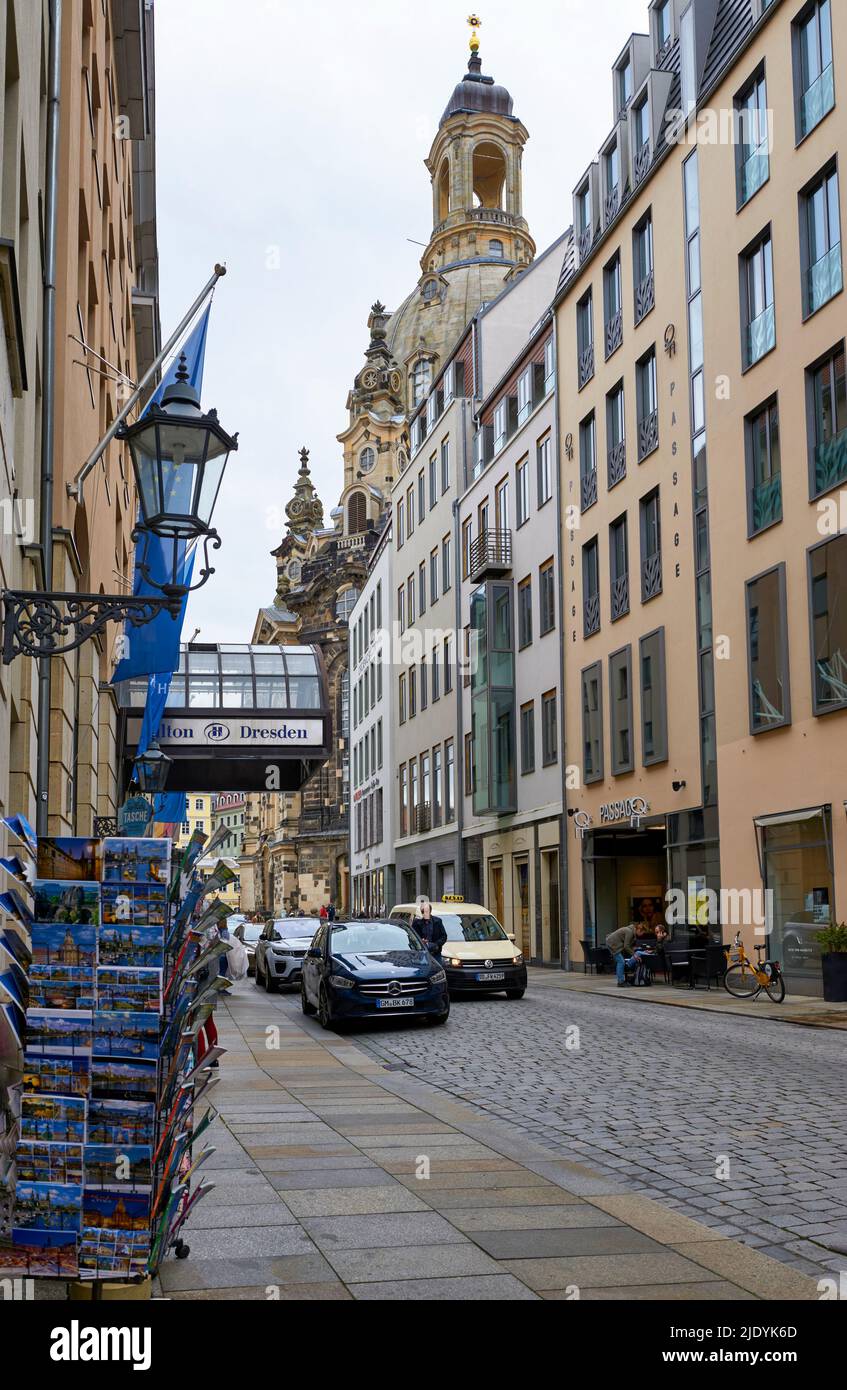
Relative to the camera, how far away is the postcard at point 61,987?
17.2 feet

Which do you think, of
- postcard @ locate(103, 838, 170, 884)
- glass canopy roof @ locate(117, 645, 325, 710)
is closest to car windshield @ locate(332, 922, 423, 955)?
glass canopy roof @ locate(117, 645, 325, 710)

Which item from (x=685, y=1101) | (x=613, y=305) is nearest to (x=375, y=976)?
(x=685, y=1101)

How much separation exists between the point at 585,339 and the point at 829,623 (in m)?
16.7

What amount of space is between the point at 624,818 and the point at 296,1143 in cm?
2357

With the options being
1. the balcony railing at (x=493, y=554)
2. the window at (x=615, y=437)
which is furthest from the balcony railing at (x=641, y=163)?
the balcony railing at (x=493, y=554)

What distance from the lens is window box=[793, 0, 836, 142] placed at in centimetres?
2381

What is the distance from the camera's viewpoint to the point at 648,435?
3219cm

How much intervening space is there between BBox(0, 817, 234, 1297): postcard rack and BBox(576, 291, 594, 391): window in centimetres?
3278

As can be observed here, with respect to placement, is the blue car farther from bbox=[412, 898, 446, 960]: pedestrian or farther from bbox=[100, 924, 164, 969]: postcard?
bbox=[100, 924, 164, 969]: postcard

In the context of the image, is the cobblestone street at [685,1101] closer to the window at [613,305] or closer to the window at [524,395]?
the window at [613,305]

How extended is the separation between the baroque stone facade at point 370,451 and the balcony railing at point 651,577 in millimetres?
70849

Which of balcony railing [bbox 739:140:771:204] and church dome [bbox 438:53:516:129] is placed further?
church dome [bbox 438:53:516:129]

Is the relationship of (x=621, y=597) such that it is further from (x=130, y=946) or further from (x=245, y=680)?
(x=130, y=946)

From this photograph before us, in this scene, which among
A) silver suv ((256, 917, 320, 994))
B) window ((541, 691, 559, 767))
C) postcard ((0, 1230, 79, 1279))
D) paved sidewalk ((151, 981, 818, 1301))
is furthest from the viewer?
window ((541, 691, 559, 767))
